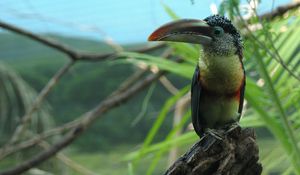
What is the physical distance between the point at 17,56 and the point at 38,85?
0.64ft

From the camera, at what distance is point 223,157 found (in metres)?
0.78

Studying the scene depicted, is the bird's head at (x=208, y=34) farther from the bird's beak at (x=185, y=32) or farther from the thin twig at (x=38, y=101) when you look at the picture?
the thin twig at (x=38, y=101)

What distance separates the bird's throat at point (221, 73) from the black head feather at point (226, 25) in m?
0.02

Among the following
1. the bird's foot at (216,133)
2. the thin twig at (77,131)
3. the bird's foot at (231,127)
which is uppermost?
the thin twig at (77,131)

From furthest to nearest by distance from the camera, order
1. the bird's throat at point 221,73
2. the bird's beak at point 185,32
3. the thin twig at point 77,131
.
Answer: the thin twig at point 77,131 < the bird's throat at point 221,73 < the bird's beak at point 185,32

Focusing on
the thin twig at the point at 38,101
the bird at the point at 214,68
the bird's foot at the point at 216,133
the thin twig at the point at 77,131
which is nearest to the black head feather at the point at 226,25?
the bird at the point at 214,68

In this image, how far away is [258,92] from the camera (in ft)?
3.65

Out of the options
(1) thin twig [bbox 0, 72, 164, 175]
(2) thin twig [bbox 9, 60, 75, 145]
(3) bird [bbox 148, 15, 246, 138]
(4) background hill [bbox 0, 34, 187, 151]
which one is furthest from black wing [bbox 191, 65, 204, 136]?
(4) background hill [bbox 0, 34, 187, 151]

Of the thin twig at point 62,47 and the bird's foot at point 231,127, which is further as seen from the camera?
the thin twig at point 62,47

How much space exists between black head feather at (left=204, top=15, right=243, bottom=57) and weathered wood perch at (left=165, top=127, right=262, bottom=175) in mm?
122

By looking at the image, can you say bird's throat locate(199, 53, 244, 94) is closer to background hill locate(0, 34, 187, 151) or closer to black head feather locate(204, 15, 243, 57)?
black head feather locate(204, 15, 243, 57)

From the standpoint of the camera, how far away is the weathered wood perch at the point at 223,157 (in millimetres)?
767

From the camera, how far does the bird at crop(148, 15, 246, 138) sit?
0.77 metres

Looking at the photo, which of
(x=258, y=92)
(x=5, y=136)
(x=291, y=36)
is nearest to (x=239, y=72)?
(x=258, y=92)
